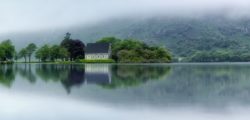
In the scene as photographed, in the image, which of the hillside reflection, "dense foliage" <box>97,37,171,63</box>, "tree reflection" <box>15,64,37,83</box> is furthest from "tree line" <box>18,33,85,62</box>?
the hillside reflection

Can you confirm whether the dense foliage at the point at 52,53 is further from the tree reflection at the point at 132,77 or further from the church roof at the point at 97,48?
the tree reflection at the point at 132,77

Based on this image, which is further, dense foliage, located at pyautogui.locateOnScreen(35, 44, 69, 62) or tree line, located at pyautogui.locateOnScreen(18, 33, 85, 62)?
tree line, located at pyautogui.locateOnScreen(18, 33, 85, 62)

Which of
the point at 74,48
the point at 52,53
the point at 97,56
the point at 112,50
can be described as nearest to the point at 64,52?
the point at 74,48

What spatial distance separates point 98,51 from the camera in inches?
4594

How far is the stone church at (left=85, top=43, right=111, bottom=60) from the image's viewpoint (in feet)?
373

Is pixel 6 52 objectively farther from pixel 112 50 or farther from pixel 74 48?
pixel 112 50

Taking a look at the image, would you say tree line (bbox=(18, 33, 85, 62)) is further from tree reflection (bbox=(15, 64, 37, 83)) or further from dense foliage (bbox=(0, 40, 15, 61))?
tree reflection (bbox=(15, 64, 37, 83))

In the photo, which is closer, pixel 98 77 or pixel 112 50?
pixel 98 77

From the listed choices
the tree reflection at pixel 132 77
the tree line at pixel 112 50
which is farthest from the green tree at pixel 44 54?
the tree reflection at pixel 132 77

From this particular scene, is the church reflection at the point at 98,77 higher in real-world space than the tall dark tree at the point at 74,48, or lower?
lower

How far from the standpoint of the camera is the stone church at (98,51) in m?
114

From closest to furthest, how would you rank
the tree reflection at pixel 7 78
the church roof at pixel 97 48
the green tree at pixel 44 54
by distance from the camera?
the tree reflection at pixel 7 78 < the church roof at pixel 97 48 < the green tree at pixel 44 54

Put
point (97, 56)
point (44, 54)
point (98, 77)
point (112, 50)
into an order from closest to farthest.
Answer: point (98, 77) → point (112, 50) → point (44, 54) → point (97, 56)

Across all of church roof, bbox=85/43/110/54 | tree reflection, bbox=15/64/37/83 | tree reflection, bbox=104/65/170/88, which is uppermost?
church roof, bbox=85/43/110/54
